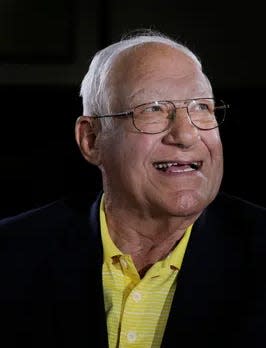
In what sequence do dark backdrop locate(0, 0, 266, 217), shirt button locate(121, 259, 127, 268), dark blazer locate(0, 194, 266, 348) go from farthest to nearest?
dark backdrop locate(0, 0, 266, 217)
shirt button locate(121, 259, 127, 268)
dark blazer locate(0, 194, 266, 348)

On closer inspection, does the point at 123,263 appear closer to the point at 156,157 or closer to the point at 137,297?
the point at 137,297

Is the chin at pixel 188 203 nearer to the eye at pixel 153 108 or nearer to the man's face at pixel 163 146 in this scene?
the man's face at pixel 163 146

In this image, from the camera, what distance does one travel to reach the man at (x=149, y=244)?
129 centimetres

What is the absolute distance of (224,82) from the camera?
3156mm

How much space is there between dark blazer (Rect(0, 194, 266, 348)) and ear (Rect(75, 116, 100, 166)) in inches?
4.5

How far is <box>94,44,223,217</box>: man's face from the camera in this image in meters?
1.29

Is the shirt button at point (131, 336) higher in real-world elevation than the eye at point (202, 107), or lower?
lower

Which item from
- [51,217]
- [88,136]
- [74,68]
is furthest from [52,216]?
[74,68]

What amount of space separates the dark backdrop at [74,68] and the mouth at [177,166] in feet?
4.90

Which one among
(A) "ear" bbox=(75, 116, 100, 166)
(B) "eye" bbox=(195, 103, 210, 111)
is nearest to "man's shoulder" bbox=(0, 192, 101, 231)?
(A) "ear" bbox=(75, 116, 100, 166)

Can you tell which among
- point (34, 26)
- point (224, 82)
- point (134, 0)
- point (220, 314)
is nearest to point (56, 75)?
point (34, 26)

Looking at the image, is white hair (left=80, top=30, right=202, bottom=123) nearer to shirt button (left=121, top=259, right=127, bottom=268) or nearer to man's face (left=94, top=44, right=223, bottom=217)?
man's face (left=94, top=44, right=223, bottom=217)

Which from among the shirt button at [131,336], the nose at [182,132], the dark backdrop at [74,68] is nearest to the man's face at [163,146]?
the nose at [182,132]

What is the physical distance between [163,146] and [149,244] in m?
0.21
